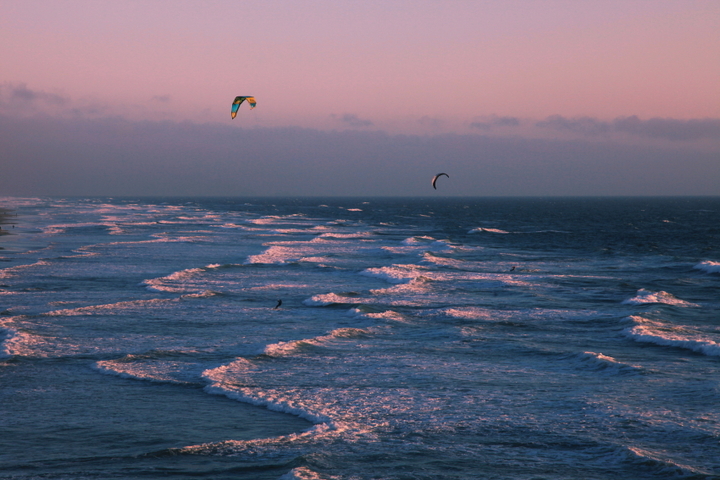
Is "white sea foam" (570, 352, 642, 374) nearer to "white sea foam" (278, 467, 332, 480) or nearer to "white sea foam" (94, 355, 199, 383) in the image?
"white sea foam" (278, 467, 332, 480)

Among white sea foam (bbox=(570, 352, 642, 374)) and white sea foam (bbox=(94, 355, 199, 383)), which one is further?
white sea foam (bbox=(570, 352, 642, 374))

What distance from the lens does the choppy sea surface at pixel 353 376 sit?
11.7 metres

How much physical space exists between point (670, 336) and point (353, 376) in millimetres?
11848

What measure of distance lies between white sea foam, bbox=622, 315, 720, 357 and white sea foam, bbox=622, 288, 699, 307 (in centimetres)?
511

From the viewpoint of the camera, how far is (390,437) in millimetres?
12820

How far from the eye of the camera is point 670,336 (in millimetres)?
22219

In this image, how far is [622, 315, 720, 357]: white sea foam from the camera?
66.9ft

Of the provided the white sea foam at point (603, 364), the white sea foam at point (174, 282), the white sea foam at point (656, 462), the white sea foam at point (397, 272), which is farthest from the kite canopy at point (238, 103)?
the white sea foam at point (656, 462)

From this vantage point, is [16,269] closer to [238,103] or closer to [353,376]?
[238,103]

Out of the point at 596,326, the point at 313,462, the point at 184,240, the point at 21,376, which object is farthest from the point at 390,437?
the point at 184,240

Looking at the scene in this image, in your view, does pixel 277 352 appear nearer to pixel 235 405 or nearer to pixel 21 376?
pixel 235 405

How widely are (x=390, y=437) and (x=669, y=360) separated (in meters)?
10.5

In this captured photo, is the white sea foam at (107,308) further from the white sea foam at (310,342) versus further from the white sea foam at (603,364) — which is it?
the white sea foam at (603,364)

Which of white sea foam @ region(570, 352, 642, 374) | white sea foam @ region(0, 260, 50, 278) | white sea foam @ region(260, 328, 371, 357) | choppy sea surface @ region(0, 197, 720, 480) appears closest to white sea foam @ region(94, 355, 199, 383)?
choppy sea surface @ region(0, 197, 720, 480)
